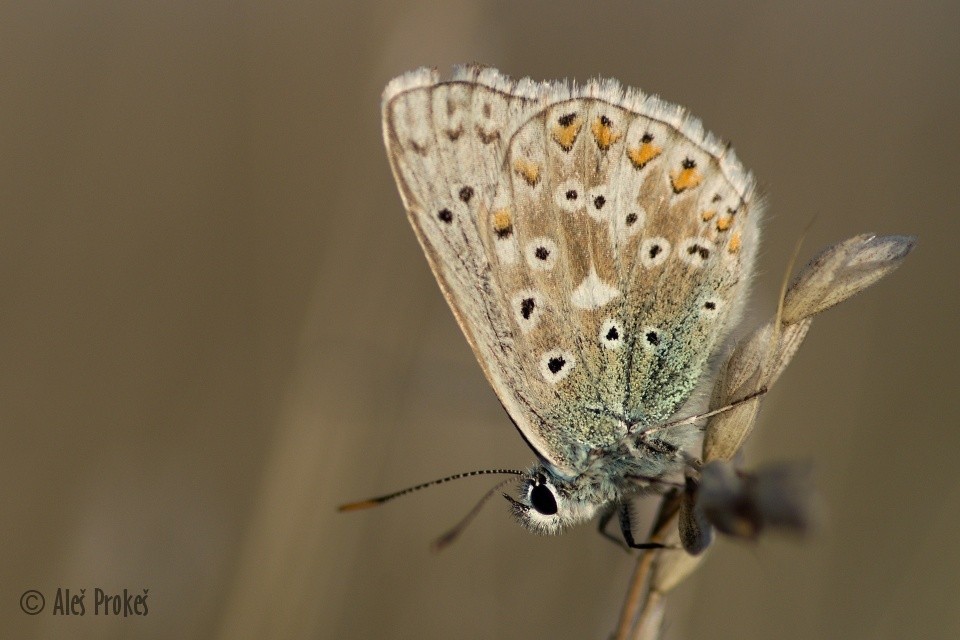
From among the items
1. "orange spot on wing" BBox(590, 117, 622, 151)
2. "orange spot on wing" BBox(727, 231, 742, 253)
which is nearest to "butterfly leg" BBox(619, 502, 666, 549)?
"orange spot on wing" BBox(727, 231, 742, 253)

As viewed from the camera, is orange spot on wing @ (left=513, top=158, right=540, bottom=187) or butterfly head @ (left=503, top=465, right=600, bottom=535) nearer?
butterfly head @ (left=503, top=465, right=600, bottom=535)

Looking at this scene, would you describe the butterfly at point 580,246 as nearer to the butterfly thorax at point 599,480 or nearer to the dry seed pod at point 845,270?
the butterfly thorax at point 599,480

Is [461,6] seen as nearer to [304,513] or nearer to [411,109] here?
[411,109]

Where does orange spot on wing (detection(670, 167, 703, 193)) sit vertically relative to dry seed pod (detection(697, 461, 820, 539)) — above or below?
above

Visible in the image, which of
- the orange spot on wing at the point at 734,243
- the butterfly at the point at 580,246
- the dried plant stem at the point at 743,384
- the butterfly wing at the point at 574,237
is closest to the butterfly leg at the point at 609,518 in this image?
the butterfly at the point at 580,246

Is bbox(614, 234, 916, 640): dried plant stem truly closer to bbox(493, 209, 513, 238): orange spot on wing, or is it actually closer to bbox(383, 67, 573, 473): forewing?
bbox(383, 67, 573, 473): forewing

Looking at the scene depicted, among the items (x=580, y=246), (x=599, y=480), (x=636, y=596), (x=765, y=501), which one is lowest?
(x=636, y=596)

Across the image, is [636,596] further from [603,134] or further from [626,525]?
[603,134]

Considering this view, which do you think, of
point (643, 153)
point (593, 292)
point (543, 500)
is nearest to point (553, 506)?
point (543, 500)
